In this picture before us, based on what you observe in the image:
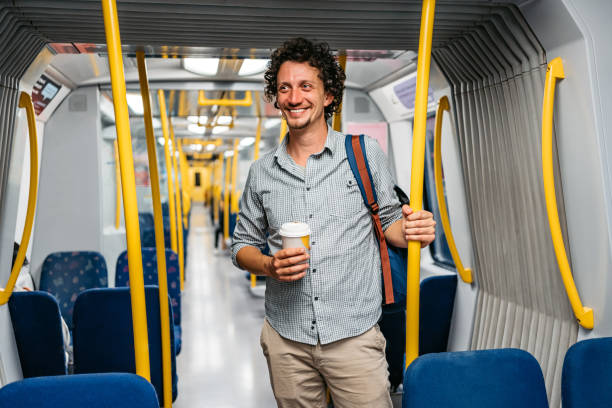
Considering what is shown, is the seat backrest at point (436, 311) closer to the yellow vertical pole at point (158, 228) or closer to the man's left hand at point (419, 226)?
the yellow vertical pole at point (158, 228)

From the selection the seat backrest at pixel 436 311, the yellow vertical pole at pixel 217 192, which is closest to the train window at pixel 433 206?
the seat backrest at pixel 436 311

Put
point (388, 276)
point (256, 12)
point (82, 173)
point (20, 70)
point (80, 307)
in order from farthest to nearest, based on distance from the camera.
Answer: point (82, 173)
point (80, 307)
point (20, 70)
point (256, 12)
point (388, 276)

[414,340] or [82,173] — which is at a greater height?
[82,173]

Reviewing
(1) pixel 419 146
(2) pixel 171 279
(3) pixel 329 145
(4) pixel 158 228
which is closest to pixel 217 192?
(2) pixel 171 279

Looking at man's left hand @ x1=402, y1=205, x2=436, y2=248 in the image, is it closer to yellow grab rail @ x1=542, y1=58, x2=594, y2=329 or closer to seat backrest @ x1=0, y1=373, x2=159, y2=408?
yellow grab rail @ x1=542, y1=58, x2=594, y2=329

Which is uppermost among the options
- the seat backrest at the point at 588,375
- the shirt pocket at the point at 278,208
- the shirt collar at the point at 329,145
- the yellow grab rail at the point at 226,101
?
the yellow grab rail at the point at 226,101

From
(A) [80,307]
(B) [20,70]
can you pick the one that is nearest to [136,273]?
(A) [80,307]

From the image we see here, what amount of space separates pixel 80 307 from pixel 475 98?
2373 mm

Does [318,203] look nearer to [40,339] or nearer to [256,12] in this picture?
[256,12]

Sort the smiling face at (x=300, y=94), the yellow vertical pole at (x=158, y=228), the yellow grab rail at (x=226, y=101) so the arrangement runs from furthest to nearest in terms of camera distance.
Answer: the yellow grab rail at (x=226, y=101) < the yellow vertical pole at (x=158, y=228) < the smiling face at (x=300, y=94)

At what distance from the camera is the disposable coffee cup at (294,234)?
1.51 metres

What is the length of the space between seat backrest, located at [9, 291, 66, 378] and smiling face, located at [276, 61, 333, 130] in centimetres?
202

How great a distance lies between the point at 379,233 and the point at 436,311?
186cm

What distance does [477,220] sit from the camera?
10.2ft
